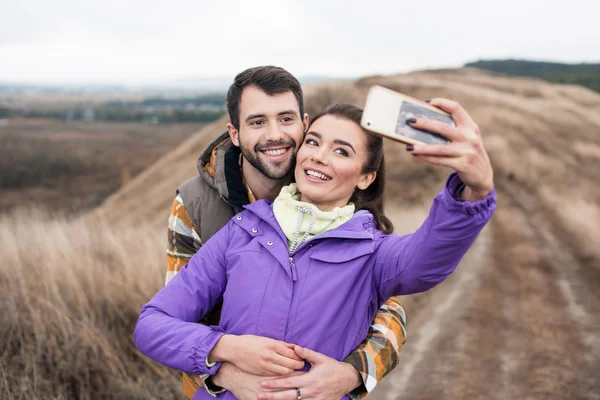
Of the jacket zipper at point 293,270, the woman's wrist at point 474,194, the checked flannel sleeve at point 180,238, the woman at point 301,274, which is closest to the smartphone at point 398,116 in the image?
the woman's wrist at point 474,194

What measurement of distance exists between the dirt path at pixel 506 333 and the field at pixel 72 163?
23.3 meters

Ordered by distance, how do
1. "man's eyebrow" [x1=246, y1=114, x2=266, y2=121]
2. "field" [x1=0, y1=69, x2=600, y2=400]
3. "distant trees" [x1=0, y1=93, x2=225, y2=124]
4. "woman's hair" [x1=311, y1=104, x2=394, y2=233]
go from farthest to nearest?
"distant trees" [x1=0, y1=93, x2=225, y2=124], "field" [x1=0, y1=69, x2=600, y2=400], "man's eyebrow" [x1=246, y1=114, x2=266, y2=121], "woman's hair" [x1=311, y1=104, x2=394, y2=233]

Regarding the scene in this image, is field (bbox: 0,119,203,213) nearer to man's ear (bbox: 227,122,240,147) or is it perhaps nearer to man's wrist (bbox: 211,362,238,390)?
man's ear (bbox: 227,122,240,147)

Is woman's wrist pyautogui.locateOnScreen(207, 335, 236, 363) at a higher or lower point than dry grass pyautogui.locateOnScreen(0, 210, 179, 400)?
higher

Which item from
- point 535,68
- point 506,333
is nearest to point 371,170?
point 506,333

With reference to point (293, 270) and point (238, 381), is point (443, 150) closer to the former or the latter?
point (293, 270)

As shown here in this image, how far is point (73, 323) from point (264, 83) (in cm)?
243

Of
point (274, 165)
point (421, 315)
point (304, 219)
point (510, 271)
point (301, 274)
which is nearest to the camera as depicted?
point (301, 274)

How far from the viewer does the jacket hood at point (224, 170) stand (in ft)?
8.05

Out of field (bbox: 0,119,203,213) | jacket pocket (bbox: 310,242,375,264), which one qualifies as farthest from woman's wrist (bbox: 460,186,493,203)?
field (bbox: 0,119,203,213)

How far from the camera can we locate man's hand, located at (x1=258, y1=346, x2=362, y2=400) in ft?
5.86

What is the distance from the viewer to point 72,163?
5181cm

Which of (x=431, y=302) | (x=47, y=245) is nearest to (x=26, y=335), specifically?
(x=47, y=245)

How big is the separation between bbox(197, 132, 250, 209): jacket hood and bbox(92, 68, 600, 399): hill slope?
7.50 ft
